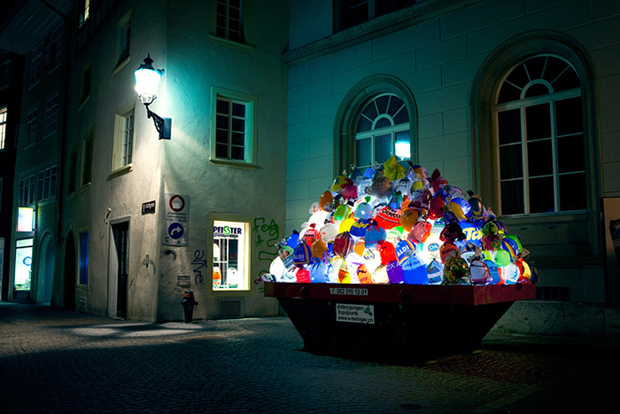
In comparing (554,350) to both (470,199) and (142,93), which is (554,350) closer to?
(470,199)

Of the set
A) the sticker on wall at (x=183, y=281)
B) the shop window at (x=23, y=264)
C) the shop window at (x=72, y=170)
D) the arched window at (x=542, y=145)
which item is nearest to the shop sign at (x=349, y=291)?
the arched window at (x=542, y=145)

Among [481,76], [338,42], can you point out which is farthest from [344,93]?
[481,76]

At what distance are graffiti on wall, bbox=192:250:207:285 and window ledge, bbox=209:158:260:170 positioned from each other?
2176 millimetres

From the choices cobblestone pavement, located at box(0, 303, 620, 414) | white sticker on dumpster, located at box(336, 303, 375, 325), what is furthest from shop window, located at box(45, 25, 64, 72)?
white sticker on dumpster, located at box(336, 303, 375, 325)

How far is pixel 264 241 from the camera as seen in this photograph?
1379cm

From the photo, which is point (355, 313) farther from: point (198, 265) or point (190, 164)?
point (190, 164)

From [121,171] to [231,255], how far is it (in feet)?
12.4

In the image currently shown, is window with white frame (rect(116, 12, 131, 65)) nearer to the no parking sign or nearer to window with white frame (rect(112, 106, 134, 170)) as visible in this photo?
window with white frame (rect(112, 106, 134, 170))

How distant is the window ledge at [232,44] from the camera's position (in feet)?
44.6

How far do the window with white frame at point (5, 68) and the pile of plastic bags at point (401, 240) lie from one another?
24050 mm

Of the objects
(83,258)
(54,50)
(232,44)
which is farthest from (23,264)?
(232,44)

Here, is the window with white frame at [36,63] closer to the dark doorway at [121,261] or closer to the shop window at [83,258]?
the shop window at [83,258]

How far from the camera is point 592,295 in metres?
9.02

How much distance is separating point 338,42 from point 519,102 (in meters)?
4.78
